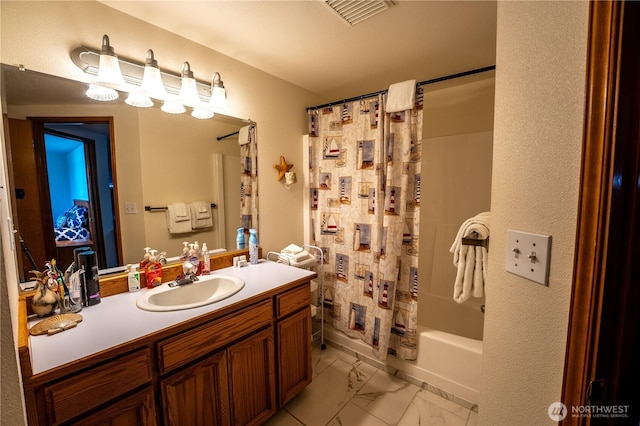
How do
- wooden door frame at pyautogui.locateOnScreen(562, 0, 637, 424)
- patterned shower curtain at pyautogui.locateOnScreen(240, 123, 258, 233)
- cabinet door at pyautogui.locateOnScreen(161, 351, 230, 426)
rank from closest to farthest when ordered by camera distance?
wooden door frame at pyautogui.locateOnScreen(562, 0, 637, 424), cabinet door at pyautogui.locateOnScreen(161, 351, 230, 426), patterned shower curtain at pyautogui.locateOnScreen(240, 123, 258, 233)

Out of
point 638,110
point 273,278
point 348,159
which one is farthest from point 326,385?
point 638,110

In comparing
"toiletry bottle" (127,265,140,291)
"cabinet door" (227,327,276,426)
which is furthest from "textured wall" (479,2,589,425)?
"toiletry bottle" (127,265,140,291)

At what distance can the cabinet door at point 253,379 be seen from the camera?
1.28 metres

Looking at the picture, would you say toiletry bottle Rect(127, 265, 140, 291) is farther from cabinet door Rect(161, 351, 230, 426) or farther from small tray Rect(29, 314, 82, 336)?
cabinet door Rect(161, 351, 230, 426)

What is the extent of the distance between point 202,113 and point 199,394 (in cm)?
158

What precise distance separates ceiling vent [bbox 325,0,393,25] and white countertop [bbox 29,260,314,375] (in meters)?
1.54

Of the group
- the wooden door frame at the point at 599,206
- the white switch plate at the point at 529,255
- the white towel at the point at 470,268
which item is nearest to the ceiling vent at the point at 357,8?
the wooden door frame at the point at 599,206

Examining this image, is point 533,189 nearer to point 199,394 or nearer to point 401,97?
point 401,97

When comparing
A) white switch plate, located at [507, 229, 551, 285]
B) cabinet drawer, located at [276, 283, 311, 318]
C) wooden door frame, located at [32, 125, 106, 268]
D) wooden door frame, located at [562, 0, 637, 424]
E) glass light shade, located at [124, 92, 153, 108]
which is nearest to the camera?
wooden door frame, located at [562, 0, 637, 424]

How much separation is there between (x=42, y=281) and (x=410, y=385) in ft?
7.25

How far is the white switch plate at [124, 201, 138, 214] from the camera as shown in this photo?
1.42 m

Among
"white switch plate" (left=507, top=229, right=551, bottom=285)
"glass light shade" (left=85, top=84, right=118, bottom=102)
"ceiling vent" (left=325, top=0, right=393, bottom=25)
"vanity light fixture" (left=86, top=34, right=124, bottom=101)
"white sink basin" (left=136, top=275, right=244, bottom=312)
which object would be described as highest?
"ceiling vent" (left=325, top=0, right=393, bottom=25)

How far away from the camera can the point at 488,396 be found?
78 centimetres

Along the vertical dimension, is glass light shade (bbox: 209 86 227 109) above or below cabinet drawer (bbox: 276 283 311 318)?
above
